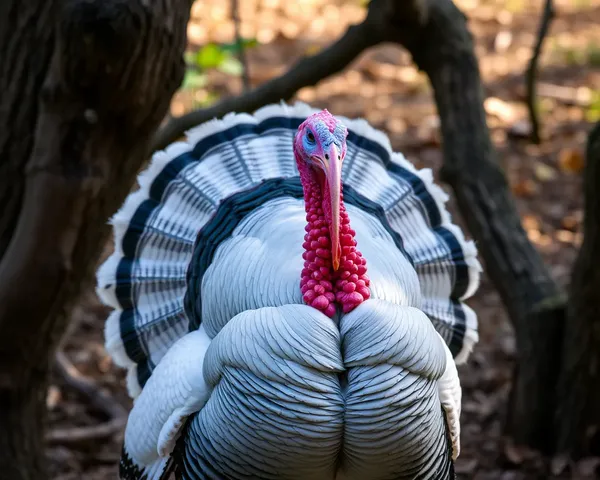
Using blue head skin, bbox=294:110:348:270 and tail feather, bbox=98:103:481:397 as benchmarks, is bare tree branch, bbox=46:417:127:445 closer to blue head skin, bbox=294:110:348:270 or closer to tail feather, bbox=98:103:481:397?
tail feather, bbox=98:103:481:397

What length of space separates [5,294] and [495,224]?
190cm

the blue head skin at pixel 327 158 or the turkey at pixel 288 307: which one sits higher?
the blue head skin at pixel 327 158

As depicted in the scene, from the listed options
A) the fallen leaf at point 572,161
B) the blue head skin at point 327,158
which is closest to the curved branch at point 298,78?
the blue head skin at point 327,158

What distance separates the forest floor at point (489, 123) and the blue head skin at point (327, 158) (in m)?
1.86

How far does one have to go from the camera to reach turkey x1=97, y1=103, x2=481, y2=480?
2.40 metres

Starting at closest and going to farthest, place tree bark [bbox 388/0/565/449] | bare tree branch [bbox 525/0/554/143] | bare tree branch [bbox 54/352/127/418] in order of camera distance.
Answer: tree bark [bbox 388/0/565/449]
bare tree branch [bbox 54/352/127/418]
bare tree branch [bbox 525/0/554/143]

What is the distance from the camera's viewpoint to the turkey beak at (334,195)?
96.0 inches

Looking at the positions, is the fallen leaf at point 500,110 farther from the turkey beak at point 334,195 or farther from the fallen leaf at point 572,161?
the turkey beak at point 334,195

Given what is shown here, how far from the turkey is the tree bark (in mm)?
728

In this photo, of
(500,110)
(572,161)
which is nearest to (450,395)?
(572,161)

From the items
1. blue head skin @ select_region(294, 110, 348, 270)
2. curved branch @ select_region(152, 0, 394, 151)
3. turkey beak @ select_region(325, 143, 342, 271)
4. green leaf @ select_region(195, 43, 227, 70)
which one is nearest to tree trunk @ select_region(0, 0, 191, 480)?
curved branch @ select_region(152, 0, 394, 151)

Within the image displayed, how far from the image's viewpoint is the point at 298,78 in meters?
3.81

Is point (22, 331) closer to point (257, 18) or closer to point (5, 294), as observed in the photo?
point (5, 294)

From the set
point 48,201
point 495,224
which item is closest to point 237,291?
point 48,201
